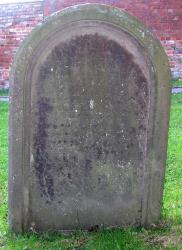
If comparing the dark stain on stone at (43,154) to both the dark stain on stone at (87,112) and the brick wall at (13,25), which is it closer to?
the dark stain on stone at (87,112)

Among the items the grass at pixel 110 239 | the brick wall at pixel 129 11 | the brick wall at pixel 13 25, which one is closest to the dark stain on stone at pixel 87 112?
the grass at pixel 110 239

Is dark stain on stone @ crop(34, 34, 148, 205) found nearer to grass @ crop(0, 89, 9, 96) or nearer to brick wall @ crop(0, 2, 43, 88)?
grass @ crop(0, 89, 9, 96)

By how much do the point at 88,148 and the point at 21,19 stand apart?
8.39m

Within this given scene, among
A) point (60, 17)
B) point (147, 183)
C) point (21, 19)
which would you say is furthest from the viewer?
point (21, 19)

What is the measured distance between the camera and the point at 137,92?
3297mm

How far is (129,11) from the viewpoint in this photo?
10.8 metres

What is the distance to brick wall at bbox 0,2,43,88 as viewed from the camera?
36.1 ft

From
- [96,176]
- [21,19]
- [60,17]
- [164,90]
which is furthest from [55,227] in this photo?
[21,19]

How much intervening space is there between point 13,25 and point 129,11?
2.87 m

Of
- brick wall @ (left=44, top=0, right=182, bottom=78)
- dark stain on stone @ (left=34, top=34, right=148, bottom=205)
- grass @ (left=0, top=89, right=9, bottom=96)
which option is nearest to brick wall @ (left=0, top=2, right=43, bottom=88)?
grass @ (left=0, top=89, right=9, bottom=96)

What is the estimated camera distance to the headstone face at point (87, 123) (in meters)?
3.21

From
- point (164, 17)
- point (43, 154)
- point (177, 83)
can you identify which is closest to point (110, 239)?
point (43, 154)

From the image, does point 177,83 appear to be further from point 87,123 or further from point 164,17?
point 87,123

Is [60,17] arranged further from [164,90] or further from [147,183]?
[147,183]
